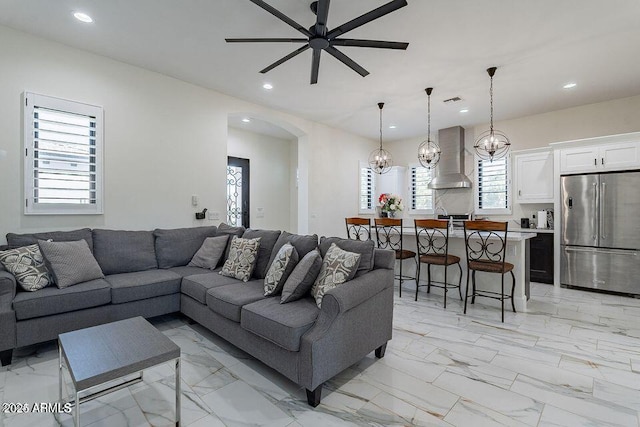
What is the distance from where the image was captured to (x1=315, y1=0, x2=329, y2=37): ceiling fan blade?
2.01 meters

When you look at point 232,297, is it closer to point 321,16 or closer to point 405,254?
point 321,16

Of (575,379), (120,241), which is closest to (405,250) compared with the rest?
(575,379)

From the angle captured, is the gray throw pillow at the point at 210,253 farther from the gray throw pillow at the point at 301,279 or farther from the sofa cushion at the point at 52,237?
the gray throw pillow at the point at 301,279

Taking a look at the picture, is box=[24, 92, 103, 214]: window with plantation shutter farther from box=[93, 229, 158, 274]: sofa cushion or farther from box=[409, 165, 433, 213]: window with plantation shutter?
box=[409, 165, 433, 213]: window with plantation shutter

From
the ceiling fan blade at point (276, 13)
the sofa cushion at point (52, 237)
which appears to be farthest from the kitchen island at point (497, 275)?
the sofa cushion at point (52, 237)

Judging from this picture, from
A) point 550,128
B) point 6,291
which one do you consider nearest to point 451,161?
point 550,128

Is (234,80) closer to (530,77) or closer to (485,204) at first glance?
(530,77)

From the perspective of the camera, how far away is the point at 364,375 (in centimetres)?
224

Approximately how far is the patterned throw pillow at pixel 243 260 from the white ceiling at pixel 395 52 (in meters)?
2.16

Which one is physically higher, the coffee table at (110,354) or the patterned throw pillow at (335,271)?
the patterned throw pillow at (335,271)

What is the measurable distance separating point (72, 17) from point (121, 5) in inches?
24.0

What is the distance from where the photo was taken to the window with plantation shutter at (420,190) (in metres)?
6.98

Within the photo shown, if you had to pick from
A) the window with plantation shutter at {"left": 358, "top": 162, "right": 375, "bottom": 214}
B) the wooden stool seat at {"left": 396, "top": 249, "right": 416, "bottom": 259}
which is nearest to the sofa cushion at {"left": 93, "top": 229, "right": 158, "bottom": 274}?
the wooden stool seat at {"left": 396, "top": 249, "right": 416, "bottom": 259}

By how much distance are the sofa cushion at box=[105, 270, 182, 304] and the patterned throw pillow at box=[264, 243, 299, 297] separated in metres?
1.25
